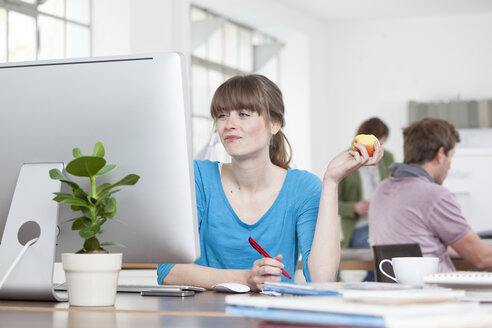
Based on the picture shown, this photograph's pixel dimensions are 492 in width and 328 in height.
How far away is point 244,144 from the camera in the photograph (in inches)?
75.8

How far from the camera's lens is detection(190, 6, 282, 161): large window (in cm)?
725

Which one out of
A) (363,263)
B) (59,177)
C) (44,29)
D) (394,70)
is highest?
(394,70)

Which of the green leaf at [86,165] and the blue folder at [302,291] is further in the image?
the green leaf at [86,165]

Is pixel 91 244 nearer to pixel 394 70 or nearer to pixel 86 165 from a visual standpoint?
pixel 86 165

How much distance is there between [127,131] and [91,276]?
267 millimetres

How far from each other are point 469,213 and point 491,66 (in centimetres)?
545

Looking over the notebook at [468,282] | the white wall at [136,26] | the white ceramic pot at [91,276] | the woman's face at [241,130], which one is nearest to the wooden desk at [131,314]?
the white ceramic pot at [91,276]

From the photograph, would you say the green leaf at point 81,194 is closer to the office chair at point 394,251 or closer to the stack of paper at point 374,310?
the stack of paper at point 374,310

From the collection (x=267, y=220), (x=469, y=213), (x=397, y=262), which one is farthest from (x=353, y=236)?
(x=397, y=262)

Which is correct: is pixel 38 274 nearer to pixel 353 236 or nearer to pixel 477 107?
pixel 353 236

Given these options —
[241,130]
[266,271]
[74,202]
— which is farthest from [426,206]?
[74,202]

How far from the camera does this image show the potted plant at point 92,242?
125 cm

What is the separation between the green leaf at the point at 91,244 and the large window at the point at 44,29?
12.2ft

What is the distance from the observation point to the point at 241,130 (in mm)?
1910
